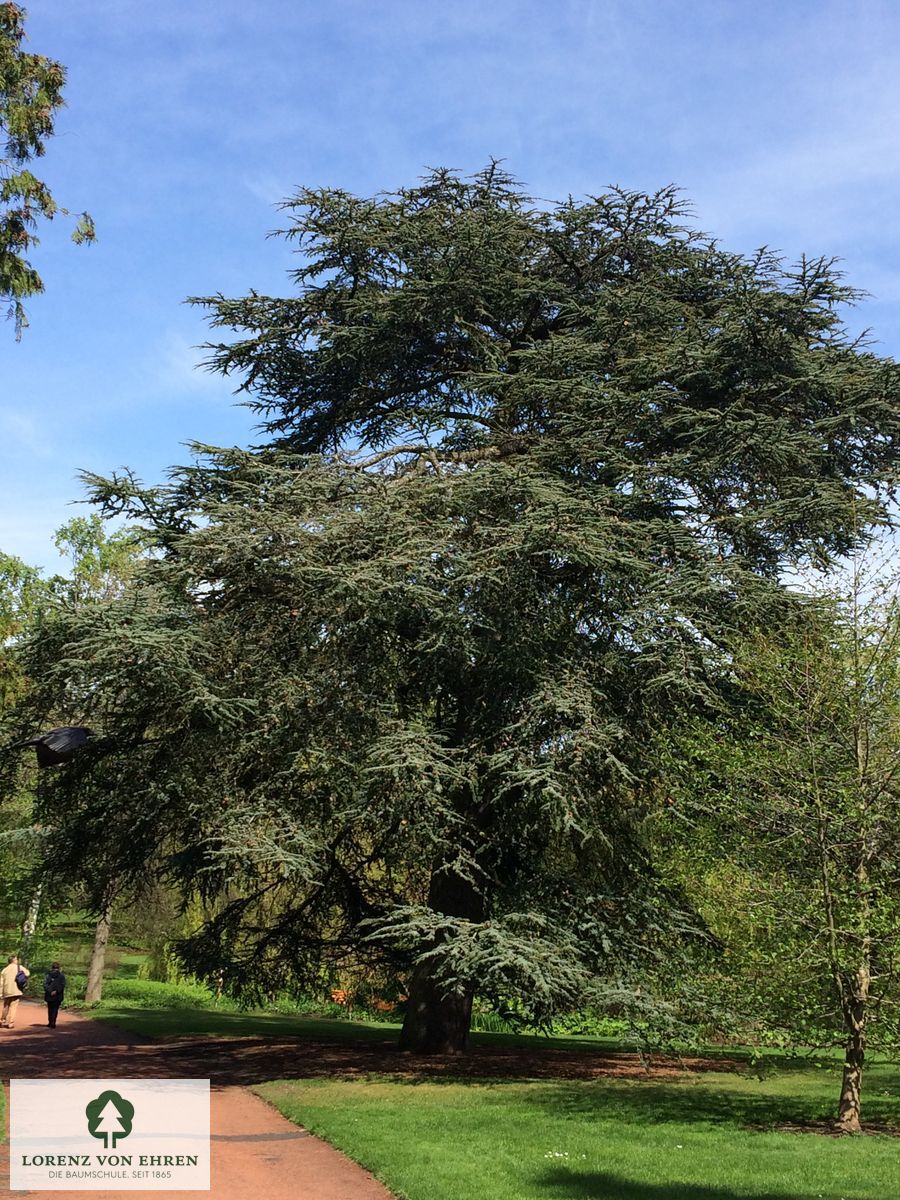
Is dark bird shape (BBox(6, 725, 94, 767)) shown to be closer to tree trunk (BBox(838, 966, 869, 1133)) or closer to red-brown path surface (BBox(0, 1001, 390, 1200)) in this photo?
red-brown path surface (BBox(0, 1001, 390, 1200))

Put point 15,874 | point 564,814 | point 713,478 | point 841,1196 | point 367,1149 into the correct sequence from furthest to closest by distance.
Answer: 1. point 15,874
2. point 713,478
3. point 564,814
4. point 367,1149
5. point 841,1196

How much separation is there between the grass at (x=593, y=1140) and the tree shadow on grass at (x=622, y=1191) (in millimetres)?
17

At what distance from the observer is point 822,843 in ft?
40.7

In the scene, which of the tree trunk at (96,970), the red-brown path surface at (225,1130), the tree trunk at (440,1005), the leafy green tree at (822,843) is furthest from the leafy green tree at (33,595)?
the leafy green tree at (822,843)

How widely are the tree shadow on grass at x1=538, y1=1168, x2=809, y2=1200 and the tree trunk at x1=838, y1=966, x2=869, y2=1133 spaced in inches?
132

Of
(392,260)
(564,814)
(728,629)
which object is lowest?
(564,814)

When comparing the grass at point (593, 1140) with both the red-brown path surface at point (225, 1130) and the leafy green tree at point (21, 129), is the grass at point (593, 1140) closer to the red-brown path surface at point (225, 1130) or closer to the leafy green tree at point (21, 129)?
the red-brown path surface at point (225, 1130)

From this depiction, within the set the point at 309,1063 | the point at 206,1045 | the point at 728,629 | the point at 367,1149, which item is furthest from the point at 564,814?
the point at 206,1045

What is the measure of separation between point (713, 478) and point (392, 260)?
7.44 metres

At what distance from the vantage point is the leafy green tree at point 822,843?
1227cm

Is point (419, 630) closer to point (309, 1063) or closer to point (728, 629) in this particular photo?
point (728, 629)

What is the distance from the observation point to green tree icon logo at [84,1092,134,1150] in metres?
10.2

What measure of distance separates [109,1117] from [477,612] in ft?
25.9

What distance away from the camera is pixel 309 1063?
18.0 meters
